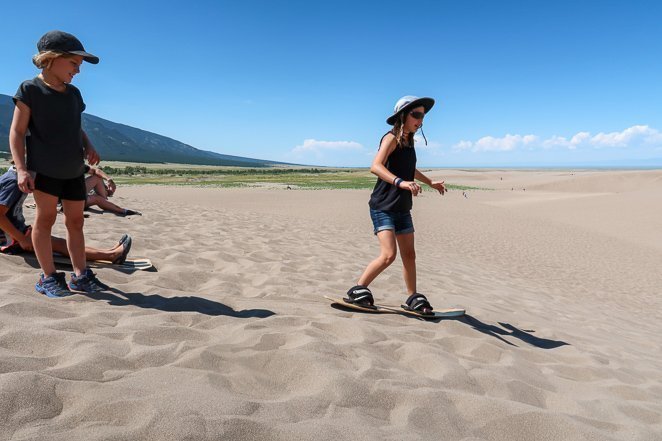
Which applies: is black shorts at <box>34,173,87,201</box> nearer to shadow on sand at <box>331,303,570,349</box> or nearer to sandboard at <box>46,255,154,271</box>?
sandboard at <box>46,255,154,271</box>

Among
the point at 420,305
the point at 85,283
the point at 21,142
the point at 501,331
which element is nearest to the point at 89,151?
the point at 21,142

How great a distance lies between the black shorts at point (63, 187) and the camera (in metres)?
3.49

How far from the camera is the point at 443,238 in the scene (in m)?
14.2

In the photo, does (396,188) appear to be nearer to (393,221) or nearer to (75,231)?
(393,221)

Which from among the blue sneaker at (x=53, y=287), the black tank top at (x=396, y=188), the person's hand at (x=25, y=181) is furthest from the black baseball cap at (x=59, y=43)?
the black tank top at (x=396, y=188)

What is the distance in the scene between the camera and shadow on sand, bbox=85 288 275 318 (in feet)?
12.1

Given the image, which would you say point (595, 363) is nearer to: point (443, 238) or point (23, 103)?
point (23, 103)

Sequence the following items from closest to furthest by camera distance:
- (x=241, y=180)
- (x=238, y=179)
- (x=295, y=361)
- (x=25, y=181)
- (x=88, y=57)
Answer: (x=295, y=361)
(x=25, y=181)
(x=88, y=57)
(x=241, y=180)
(x=238, y=179)

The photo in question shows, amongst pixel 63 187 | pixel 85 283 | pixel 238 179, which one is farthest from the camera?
pixel 238 179

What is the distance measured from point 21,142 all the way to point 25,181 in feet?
1.10

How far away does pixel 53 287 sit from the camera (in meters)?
3.55

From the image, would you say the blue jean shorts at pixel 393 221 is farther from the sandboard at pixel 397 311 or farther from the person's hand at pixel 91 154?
the person's hand at pixel 91 154

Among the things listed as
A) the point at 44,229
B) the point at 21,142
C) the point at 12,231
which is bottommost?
the point at 12,231

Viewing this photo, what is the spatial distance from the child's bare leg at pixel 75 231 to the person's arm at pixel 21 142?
0.43m
